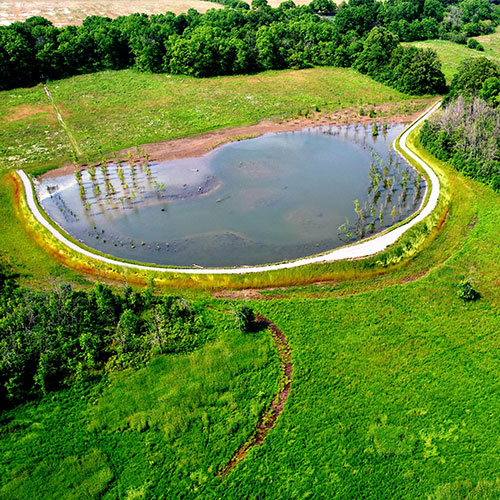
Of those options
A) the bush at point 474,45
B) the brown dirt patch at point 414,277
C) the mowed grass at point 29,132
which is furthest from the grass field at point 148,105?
the brown dirt patch at point 414,277

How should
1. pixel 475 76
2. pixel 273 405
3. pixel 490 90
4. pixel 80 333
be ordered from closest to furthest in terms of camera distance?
pixel 273 405, pixel 80 333, pixel 490 90, pixel 475 76

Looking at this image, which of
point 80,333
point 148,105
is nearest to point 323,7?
point 148,105

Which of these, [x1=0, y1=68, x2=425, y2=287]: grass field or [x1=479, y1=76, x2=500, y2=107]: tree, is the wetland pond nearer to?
[x1=0, y1=68, x2=425, y2=287]: grass field

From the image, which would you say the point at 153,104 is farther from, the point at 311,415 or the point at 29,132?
the point at 311,415

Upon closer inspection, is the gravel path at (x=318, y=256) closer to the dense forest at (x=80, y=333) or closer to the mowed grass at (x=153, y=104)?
the dense forest at (x=80, y=333)

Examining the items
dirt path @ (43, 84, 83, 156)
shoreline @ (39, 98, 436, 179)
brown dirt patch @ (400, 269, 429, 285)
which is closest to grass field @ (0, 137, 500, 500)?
brown dirt patch @ (400, 269, 429, 285)

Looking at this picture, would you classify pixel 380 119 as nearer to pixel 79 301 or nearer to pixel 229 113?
pixel 229 113

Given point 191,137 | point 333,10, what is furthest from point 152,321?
point 333,10
